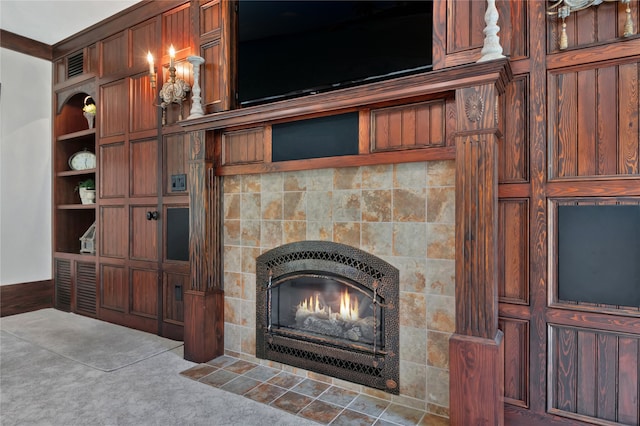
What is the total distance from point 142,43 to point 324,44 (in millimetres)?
2096

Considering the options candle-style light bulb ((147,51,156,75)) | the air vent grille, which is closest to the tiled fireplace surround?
candle-style light bulb ((147,51,156,75))

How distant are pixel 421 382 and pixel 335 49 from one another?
199cm

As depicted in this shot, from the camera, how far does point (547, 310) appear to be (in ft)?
5.76

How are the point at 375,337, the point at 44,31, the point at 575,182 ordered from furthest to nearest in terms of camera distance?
1. the point at 44,31
2. the point at 375,337
3. the point at 575,182

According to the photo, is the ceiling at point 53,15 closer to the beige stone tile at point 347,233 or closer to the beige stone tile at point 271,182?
the beige stone tile at point 271,182

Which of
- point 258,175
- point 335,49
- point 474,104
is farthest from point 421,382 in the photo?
point 335,49

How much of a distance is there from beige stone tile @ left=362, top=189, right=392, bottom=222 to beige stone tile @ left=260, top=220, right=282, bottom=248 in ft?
2.11

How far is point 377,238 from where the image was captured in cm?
214

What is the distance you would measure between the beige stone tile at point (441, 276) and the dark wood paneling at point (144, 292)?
2.44 m

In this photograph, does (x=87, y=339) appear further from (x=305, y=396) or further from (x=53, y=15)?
(x=53, y=15)

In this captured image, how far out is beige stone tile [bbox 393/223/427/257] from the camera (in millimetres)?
2006

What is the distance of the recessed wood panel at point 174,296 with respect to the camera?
3118 millimetres

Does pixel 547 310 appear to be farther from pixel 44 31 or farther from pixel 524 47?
pixel 44 31

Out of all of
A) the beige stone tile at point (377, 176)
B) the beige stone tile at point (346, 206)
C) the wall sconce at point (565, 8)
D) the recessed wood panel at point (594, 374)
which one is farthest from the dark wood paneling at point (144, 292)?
the wall sconce at point (565, 8)
